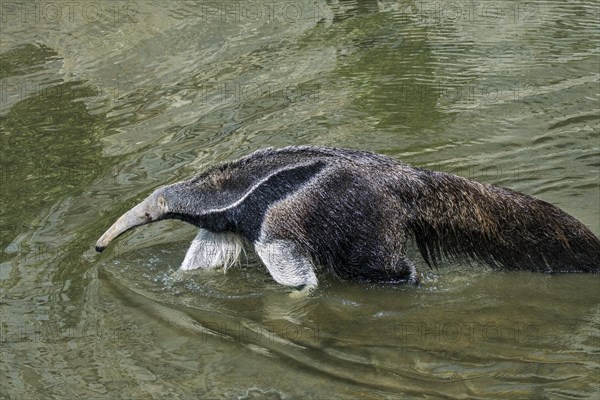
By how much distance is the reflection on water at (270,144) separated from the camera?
5676 millimetres

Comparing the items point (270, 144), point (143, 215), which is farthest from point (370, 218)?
point (270, 144)

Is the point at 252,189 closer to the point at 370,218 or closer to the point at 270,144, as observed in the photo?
the point at 370,218

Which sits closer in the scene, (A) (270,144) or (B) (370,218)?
(B) (370,218)

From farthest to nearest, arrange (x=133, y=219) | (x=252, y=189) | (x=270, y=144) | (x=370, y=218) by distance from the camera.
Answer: (x=270, y=144) < (x=133, y=219) < (x=252, y=189) < (x=370, y=218)

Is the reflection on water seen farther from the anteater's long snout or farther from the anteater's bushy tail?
the anteater's long snout

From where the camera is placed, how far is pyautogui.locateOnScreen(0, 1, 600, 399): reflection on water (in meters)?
5.68

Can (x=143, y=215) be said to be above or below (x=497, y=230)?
above

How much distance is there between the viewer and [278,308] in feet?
21.7

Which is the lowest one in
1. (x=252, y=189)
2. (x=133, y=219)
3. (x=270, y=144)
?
(x=270, y=144)

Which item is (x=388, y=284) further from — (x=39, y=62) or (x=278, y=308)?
(x=39, y=62)

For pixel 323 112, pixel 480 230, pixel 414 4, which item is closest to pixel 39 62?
pixel 323 112

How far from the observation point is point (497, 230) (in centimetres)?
659

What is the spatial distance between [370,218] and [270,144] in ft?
9.88

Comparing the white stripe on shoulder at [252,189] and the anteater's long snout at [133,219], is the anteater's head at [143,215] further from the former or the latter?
the white stripe on shoulder at [252,189]
